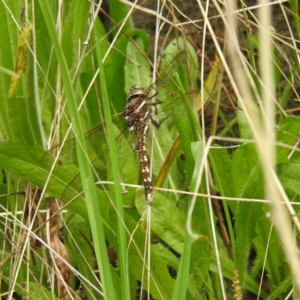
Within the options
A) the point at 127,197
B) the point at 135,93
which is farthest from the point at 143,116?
the point at 127,197

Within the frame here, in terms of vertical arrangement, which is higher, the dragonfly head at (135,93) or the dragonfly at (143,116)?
the dragonfly head at (135,93)

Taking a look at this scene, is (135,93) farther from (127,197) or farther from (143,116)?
(127,197)

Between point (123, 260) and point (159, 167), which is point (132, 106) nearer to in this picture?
point (159, 167)

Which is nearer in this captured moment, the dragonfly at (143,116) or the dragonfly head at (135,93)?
the dragonfly at (143,116)

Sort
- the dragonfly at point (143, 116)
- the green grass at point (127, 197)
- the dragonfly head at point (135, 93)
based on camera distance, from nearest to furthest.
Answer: the green grass at point (127, 197), the dragonfly at point (143, 116), the dragonfly head at point (135, 93)

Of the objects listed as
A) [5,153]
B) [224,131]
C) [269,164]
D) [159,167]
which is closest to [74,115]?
[269,164]

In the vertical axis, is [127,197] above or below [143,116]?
below

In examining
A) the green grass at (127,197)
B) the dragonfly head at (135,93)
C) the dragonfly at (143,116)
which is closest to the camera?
the green grass at (127,197)

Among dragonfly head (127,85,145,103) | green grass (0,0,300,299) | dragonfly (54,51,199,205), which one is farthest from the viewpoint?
dragonfly head (127,85,145,103)
